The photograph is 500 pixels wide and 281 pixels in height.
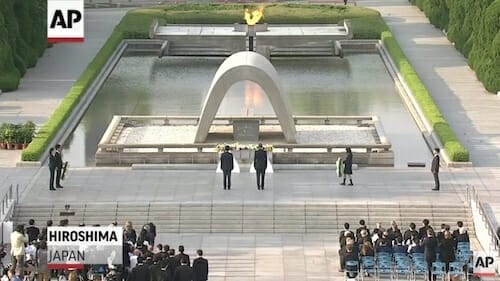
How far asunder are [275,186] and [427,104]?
1374 cm

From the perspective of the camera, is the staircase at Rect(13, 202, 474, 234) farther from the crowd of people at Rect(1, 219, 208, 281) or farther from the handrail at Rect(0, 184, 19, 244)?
the crowd of people at Rect(1, 219, 208, 281)

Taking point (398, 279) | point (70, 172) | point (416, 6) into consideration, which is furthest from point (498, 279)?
point (416, 6)

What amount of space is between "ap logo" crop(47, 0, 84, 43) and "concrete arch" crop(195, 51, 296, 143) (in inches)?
570

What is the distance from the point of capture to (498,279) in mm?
35250

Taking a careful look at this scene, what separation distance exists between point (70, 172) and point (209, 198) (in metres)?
6.12

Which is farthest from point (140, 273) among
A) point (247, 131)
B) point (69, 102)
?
point (69, 102)

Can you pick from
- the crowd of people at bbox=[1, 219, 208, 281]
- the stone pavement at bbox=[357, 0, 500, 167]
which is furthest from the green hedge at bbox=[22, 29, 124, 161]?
the stone pavement at bbox=[357, 0, 500, 167]

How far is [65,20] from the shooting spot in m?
33.9

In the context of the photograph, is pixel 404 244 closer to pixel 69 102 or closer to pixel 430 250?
pixel 430 250

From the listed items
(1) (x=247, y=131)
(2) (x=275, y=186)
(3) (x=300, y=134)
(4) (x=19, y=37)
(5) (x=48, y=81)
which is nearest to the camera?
(2) (x=275, y=186)

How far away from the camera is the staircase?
4128 cm

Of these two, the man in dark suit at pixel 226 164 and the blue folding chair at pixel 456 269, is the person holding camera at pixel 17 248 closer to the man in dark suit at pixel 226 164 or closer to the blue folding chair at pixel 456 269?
the man in dark suit at pixel 226 164

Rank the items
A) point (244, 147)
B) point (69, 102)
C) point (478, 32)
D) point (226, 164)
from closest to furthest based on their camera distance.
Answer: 1. point (226, 164)
2. point (244, 147)
3. point (69, 102)
4. point (478, 32)

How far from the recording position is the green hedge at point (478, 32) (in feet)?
202
